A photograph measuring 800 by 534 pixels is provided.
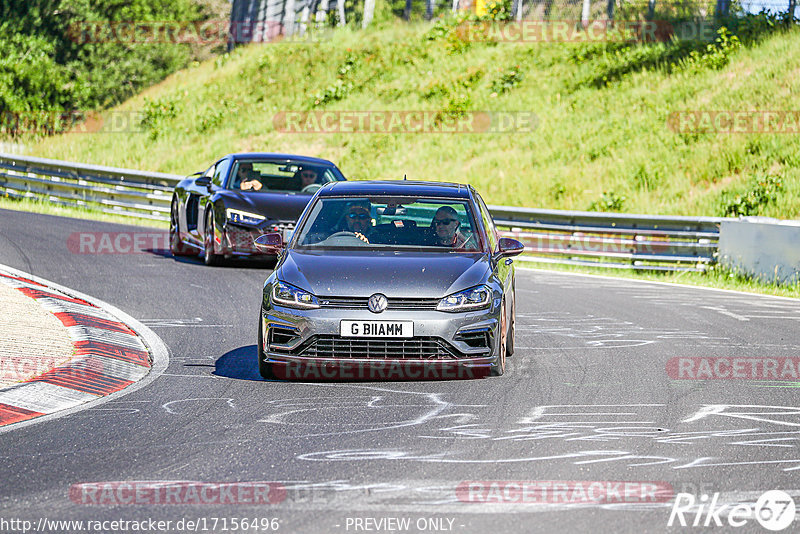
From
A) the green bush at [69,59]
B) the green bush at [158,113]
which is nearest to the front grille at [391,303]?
the green bush at [158,113]

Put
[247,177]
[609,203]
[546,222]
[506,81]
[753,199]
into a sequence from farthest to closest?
[506,81], [609,203], [753,199], [546,222], [247,177]

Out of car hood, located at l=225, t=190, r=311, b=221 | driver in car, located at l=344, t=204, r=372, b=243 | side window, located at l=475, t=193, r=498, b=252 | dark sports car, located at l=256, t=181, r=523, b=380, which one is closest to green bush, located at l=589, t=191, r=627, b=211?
car hood, located at l=225, t=190, r=311, b=221

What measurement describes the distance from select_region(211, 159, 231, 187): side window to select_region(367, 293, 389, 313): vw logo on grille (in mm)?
8758

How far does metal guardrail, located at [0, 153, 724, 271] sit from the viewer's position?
19.3m

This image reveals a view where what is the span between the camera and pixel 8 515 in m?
4.93

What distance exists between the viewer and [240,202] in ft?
51.5

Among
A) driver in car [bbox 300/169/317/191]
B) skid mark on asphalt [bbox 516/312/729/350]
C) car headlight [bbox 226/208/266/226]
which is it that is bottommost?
skid mark on asphalt [bbox 516/312/729/350]

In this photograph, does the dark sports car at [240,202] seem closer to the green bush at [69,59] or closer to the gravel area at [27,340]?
the gravel area at [27,340]

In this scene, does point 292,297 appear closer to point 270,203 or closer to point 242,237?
point 242,237

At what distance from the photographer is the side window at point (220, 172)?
16.7 metres

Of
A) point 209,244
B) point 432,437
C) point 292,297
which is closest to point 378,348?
point 292,297

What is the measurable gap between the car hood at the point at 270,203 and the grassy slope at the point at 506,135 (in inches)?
480

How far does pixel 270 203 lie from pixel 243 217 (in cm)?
46

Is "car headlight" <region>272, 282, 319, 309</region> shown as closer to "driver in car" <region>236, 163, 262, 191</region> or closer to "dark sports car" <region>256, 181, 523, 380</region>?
"dark sports car" <region>256, 181, 523, 380</region>
